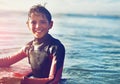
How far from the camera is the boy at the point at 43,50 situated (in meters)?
1.83

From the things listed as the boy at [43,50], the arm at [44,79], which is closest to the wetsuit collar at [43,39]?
the boy at [43,50]

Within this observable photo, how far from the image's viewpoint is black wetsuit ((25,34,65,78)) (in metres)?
1.86

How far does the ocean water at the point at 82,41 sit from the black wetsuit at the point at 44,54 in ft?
0.49

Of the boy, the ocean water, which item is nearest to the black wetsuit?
the boy

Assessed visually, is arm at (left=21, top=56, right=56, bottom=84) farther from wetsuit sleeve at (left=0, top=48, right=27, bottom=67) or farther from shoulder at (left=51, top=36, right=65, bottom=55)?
wetsuit sleeve at (left=0, top=48, right=27, bottom=67)

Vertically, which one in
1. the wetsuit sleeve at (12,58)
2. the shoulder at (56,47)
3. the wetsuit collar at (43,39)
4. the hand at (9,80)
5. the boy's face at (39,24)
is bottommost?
the hand at (9,80)

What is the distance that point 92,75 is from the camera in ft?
6.86

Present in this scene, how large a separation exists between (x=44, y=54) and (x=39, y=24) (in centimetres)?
17

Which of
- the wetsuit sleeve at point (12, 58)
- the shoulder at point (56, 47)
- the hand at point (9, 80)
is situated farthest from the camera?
the wetsuit sleeve at point (12, 58)

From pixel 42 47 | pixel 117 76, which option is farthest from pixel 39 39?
pixel 117 76

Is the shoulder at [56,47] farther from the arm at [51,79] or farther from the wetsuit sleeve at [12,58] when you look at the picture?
the wetsuit sleeve at [12,58]

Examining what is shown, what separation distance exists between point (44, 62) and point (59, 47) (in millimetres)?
125

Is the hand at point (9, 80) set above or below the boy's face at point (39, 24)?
below

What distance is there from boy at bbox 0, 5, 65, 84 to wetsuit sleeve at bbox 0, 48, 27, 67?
0.07 metres
